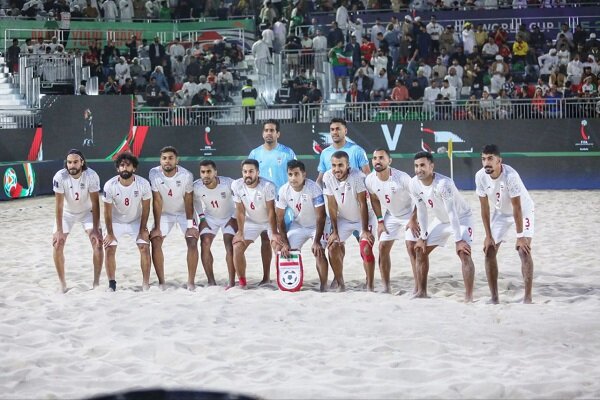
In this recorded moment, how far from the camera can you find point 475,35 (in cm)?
2630

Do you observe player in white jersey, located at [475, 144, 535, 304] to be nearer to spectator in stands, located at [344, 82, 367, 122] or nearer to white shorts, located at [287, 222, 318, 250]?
white shorts, located at [287, 222, 318, 250]

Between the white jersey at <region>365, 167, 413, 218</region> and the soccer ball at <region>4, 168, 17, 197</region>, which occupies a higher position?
the soccer ball at <region>4, 168, 17, 197</region>

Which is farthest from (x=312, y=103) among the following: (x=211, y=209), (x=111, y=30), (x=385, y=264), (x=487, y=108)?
(x=385, y=264)

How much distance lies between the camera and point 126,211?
432 inches

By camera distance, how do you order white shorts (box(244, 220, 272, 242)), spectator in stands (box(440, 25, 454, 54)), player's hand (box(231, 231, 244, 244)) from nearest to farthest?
player's hand (box(231, 231, 244, 244)) → white shorts (box(244, 220, 272, 242)) → spectator in stands (box(440, 25, 454, 54))

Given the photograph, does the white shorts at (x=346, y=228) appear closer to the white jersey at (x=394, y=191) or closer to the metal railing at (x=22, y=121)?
the white jersey at (x=394, y=191)

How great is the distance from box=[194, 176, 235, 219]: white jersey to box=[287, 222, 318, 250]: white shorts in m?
0.92

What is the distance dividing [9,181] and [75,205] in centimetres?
1193

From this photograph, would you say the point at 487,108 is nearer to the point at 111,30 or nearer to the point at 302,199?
the point at 302,199

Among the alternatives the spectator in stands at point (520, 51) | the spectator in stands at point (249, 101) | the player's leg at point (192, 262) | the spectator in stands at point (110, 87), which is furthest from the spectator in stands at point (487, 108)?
the player's leg at point (192, 262)

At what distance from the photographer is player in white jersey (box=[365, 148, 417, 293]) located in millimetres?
10391

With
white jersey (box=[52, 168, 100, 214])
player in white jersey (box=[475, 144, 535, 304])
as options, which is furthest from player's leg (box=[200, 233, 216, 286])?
player in white jersey (box=[475, 144, 535, 304])

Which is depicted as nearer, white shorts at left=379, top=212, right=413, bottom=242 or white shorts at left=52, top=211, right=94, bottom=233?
white shorts at left=379, top=212, right=413, bottom=242

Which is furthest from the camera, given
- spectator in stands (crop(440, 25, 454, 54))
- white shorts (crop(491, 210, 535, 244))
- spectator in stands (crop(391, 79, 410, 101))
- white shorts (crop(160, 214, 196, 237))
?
spectator in stands (crop(440, 25, 454, 54))
